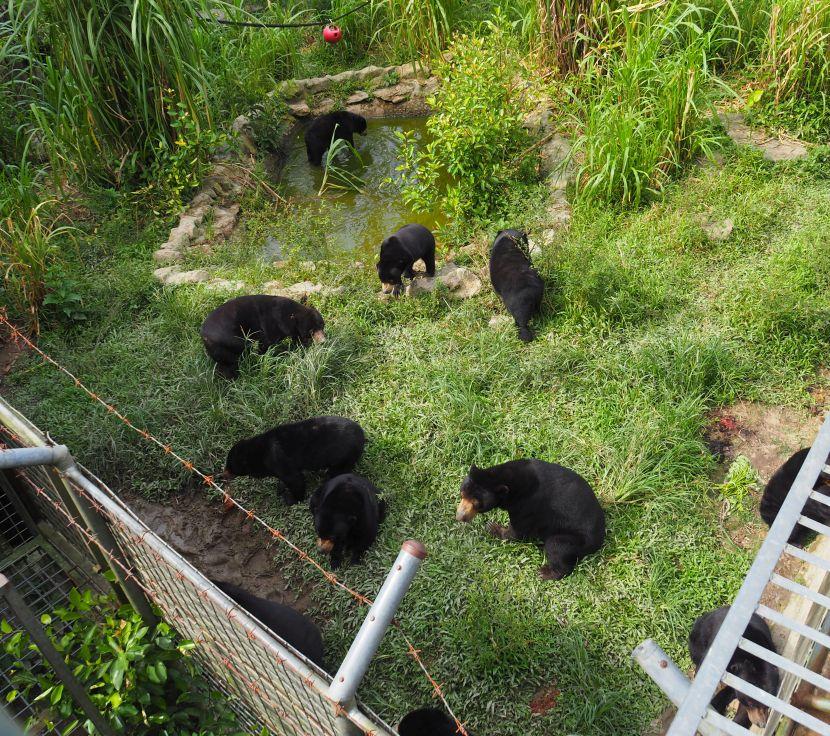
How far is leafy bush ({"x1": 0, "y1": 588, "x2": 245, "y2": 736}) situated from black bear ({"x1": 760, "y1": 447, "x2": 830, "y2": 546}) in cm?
321

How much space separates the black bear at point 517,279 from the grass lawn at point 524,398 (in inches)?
8.2

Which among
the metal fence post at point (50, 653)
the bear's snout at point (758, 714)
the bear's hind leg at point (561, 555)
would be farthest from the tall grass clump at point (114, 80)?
the bear's snout at point (758, 714)

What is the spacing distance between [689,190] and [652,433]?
10.6ft

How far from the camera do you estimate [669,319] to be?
5.41m

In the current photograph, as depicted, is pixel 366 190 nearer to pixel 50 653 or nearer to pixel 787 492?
pixel 787 492

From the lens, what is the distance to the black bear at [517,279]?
5.39 meters

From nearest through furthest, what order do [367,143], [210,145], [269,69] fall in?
[210,145]
[367,143]
[269,69]

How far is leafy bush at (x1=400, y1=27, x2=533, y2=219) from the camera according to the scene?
6715mm

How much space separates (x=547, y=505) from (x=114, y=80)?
614 cm

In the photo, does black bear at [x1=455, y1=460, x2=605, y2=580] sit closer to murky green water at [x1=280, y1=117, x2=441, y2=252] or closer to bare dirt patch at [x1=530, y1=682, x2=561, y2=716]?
bare dirt patch at [x1=530, y1=682, x2=561, y2=716]

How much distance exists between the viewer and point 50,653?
102 inches

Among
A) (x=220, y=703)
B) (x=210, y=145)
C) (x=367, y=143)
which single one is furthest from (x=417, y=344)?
(x=367, y=143)

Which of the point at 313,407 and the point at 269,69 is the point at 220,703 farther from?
the point at 269,69

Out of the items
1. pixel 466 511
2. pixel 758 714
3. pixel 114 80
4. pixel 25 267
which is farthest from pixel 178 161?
pixel 758 714
